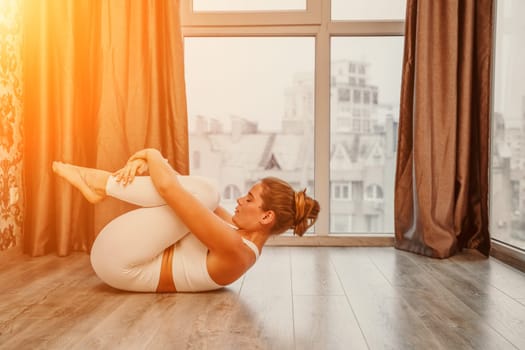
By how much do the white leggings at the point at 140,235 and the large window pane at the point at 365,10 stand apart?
1828mm

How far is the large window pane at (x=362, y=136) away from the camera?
3.38 m

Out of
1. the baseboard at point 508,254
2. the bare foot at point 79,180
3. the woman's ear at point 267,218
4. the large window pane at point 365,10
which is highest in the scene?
the large window pane at point 365,10

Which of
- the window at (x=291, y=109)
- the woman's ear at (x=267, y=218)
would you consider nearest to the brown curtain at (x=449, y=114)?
the window at (x=291, y=109)

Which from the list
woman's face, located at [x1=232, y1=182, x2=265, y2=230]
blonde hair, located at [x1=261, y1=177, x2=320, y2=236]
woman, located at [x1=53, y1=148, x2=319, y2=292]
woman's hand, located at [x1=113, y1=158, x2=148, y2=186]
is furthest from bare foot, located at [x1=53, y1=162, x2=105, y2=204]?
blonde hair, located at [x1=261, y1=177, x2=320, y2=236]

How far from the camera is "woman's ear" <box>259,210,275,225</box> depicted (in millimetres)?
2008

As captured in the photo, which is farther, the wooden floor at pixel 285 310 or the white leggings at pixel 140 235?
the white leggings at pixel 140 235

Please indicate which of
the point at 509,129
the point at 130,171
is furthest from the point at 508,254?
the point at 130,171

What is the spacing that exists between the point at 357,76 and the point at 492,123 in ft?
2.89

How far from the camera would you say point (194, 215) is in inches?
72.3

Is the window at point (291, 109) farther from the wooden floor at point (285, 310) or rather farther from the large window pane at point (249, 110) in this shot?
the wooden floor at point (285, 310)

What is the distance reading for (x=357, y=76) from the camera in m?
3.39

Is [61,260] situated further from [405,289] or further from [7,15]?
[405,289]

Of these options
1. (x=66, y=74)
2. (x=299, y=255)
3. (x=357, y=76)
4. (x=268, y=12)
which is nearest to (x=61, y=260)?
(x=66, y=74)

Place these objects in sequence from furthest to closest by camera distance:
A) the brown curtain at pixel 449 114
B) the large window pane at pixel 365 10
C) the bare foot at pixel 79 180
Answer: the large window pane at pixel 365 10 < the brown curtain at pixel 449 114 < the bare foot at pixel 79 180
